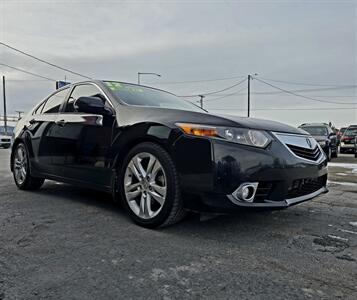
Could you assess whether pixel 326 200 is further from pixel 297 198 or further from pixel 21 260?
pixel 21 260

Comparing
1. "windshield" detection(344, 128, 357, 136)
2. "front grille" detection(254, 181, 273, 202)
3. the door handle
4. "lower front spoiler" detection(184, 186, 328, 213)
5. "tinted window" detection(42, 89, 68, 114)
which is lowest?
"lower front spoiler" detection(184, 186, 328, 213)

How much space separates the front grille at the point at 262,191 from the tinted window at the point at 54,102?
277 cm

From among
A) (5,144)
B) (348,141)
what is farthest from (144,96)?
(5,144)

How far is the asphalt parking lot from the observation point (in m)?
1.91

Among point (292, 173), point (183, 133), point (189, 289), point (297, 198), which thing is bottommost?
point (189, 289)

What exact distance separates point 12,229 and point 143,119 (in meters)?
1.50

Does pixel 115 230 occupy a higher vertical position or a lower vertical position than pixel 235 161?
lower

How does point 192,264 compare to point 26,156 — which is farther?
point 26,156

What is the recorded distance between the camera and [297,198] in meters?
2.87

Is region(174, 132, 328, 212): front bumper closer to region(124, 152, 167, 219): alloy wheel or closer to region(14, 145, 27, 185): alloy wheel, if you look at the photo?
region(124, 152, 167, 219): alloy wheel

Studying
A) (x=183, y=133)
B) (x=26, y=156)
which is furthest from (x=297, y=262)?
(x=26, y=156)

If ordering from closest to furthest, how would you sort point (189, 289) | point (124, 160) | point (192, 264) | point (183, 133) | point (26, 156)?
1. point (189, 289)
2. point (192, 264)
3. point (183, 133)
4. point (124, 160)
5. point (26, 156)

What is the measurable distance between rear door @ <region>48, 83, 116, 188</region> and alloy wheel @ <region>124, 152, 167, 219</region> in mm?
321

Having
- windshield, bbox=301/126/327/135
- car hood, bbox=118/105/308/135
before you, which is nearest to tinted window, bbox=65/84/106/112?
car hood, bbox=118/105/308/135
